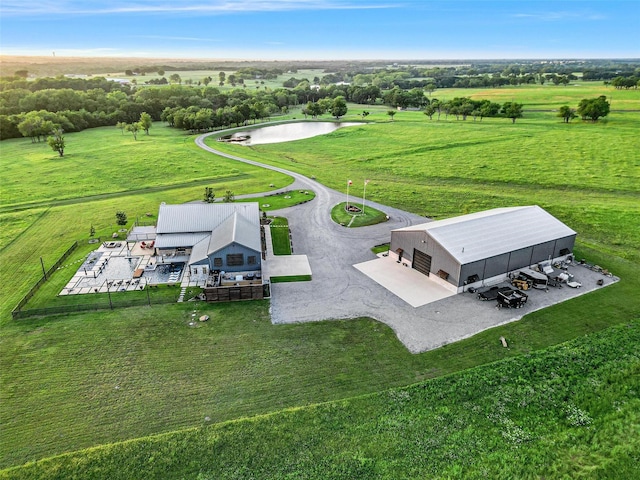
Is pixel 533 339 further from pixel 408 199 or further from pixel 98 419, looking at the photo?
pixel 408 199

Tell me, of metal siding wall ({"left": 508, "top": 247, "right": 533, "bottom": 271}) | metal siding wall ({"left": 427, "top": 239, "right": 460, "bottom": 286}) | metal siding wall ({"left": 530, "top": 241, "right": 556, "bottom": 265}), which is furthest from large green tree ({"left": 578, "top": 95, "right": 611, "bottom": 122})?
metal siding wall ({"left": 427, "top": 239, "right": 460, "bottom": 286})

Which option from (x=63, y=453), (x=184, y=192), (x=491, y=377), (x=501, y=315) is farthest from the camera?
(x=184, y=192)

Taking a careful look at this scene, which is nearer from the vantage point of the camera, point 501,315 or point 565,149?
point 501,315

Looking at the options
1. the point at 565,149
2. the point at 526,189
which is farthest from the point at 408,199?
the point at 565,149

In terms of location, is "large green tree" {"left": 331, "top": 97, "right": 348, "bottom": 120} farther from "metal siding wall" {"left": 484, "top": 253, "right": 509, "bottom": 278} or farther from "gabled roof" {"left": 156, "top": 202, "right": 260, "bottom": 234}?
"metal siding wall" {"left": 484, "top": 253, "right": 509, "bottom": 278}

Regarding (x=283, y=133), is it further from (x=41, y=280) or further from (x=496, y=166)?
(x=41, y=280)

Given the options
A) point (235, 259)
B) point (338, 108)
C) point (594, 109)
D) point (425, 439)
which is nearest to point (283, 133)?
point (338, 108)

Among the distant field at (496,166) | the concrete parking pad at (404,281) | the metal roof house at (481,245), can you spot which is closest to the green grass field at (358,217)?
the distant field at (496,166)
